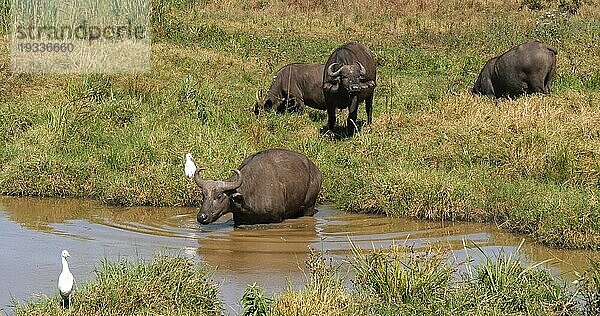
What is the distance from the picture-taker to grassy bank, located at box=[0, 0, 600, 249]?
398 inches

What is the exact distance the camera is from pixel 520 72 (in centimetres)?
1519

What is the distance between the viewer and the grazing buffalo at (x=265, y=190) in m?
9.74

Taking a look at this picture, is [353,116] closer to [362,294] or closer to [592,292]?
[362,294]

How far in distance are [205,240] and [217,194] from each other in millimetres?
635

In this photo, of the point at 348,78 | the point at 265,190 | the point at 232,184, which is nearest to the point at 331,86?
the point at 348,78

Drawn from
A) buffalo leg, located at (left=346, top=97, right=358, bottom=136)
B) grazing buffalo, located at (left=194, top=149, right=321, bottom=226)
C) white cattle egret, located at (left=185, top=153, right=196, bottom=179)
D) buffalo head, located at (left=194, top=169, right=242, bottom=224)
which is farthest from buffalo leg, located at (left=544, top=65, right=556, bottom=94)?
buffalo head, located at (left=194, top=169, right=242, bottom=224)

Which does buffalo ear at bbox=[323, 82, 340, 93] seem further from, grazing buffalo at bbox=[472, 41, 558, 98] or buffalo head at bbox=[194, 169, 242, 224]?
buffalo head at bbox=[194, 169, 242, 224]

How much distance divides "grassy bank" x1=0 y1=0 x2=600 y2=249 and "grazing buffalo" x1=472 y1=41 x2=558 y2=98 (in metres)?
0.49

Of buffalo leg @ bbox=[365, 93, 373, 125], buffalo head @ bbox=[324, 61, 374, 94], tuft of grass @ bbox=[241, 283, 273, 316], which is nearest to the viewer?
tuft of grass @ bbox=[241, 283, 273, 316]

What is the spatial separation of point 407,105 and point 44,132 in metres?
5.39

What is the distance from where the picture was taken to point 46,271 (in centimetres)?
792

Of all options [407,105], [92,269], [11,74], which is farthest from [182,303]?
[11,74]

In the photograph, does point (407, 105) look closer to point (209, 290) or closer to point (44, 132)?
point (44, 132)

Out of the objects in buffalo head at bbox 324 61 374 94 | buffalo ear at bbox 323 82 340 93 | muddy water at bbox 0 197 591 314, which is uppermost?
buffalo head at bbox 324 61 374 94
